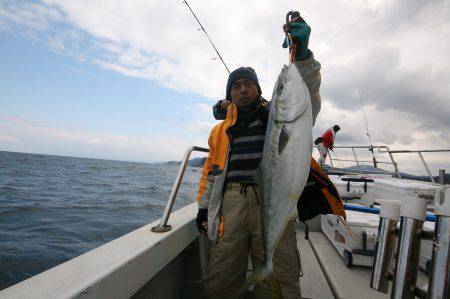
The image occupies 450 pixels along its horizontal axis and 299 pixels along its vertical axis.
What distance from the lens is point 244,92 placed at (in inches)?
111

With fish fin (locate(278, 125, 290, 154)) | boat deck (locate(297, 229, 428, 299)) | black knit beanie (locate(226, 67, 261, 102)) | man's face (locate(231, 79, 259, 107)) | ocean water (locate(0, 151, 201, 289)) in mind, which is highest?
black knit beanie (locate(226, 67, 261, 102))

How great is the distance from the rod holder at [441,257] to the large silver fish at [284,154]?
0.67m

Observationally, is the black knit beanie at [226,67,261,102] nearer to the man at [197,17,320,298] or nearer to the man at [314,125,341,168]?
the man at [197,17,320,298]

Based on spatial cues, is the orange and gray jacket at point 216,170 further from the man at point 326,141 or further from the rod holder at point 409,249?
the man at point 326,141

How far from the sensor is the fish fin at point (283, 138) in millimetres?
1772

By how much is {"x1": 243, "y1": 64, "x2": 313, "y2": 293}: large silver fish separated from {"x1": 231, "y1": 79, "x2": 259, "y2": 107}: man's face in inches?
36.3

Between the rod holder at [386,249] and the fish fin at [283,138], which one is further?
the fish fin at [283,138]

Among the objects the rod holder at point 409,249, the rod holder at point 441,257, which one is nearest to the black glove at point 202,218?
the rod holder at point 409,249

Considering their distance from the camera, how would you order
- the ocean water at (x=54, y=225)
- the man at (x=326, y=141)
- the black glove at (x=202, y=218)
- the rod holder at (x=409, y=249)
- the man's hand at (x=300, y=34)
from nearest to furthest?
the rod holder at (x=409, y=249) < the man's hand at (x=300, y=34) < the black glove at (x=202, y=218) < the man at (x=326, y=141) < the ocean water at (x=54, y=225)

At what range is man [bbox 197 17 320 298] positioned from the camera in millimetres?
2498

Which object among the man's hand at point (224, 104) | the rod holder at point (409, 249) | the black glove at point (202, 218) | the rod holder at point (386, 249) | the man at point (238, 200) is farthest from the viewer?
the man's hand at point (224, 104)

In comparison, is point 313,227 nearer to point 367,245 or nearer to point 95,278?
point 367,245

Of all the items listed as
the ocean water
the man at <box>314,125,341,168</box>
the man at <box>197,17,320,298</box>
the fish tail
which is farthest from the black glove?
the ocean water

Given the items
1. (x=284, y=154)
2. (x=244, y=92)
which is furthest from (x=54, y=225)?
(x=284, y=154)
